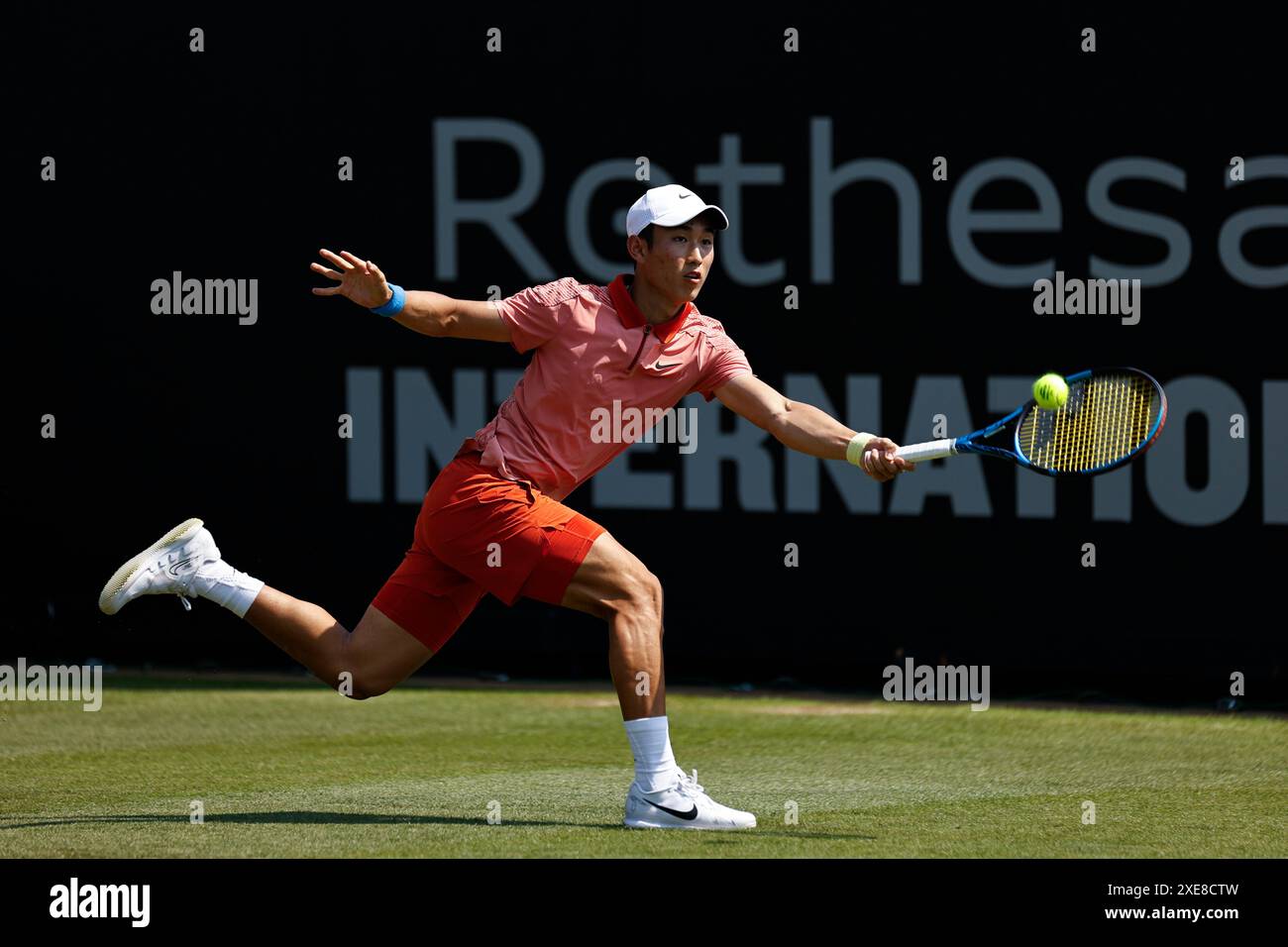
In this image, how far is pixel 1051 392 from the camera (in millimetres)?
5293

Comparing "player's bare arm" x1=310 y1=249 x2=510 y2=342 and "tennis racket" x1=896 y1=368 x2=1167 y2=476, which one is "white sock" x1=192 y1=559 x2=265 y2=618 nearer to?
"player's bare arm" x1=310 y1=249 x2=510 y2=342

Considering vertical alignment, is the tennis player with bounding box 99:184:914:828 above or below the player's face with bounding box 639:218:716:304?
below

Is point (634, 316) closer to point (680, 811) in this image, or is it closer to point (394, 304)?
point (394, 304)

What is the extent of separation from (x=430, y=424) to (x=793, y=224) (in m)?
1.65

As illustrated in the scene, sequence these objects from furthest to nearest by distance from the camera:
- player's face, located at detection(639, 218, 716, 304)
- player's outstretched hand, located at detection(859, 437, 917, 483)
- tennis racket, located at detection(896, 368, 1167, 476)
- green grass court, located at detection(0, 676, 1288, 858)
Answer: player's face, located at detection(639, 218, 716, 304) < tennis racket, located at detection(896, 368, 1167, 476) < player's outstretched hand, located at detection(859, 437, 917, 483) < green grass court, located at detection(0, 676, 1288, 858)

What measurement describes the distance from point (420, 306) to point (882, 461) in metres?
1.20

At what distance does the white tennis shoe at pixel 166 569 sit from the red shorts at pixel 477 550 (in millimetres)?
506

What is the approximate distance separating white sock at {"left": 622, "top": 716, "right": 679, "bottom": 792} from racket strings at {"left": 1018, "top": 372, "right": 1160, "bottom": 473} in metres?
1.17

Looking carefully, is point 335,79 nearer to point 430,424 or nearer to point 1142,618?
point 430,424

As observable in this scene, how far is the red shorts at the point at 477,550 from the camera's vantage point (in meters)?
5.29

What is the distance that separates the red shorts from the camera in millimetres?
5285

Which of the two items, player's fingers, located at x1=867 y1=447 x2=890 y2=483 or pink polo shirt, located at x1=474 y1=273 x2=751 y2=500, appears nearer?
player's fingers, located at x1=867 y1=447 x2=890 y2=483

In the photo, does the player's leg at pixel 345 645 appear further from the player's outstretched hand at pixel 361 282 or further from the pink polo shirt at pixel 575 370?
the player's outstretched hand at pixel 361 282

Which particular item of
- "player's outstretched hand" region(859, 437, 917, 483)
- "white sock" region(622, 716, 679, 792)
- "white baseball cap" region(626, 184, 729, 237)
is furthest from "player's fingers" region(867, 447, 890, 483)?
"white sock" region(622, 716, 679, 792)
